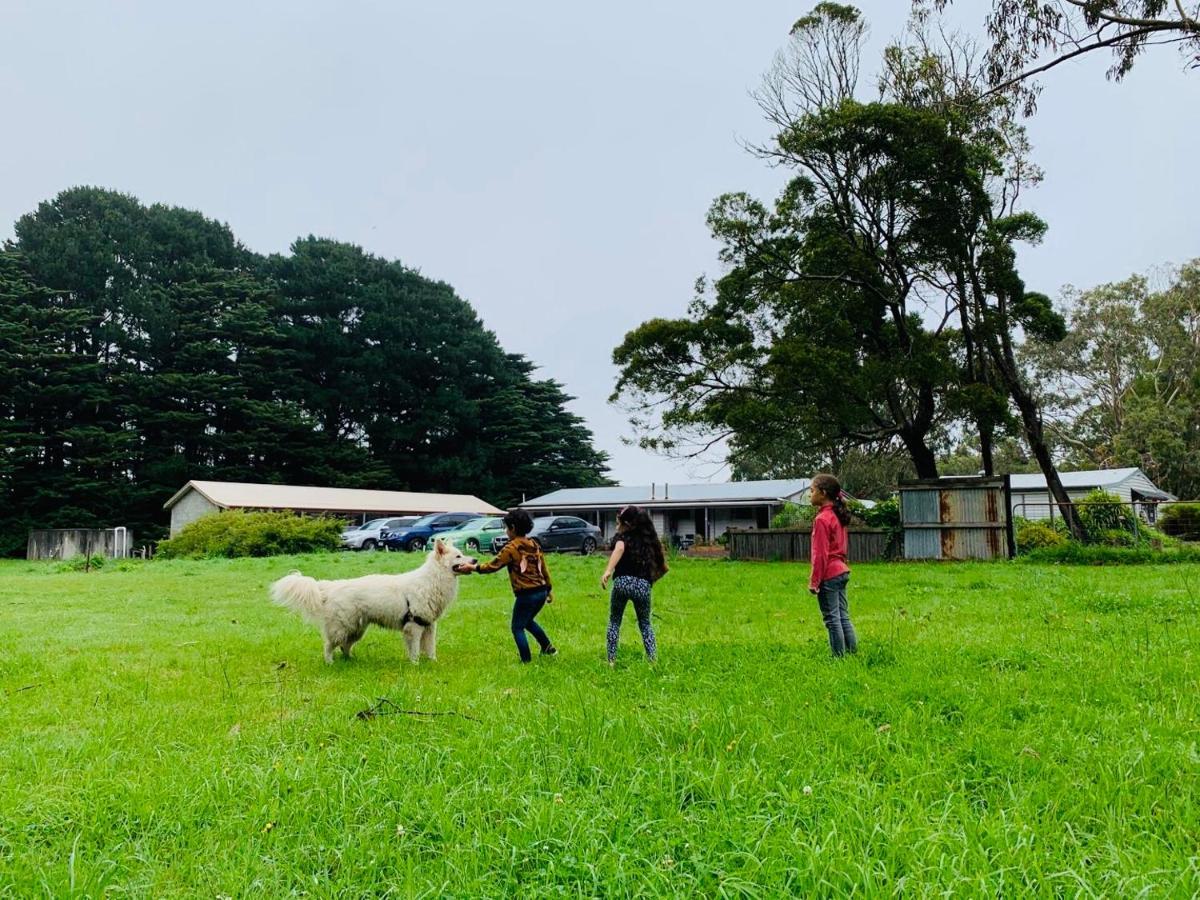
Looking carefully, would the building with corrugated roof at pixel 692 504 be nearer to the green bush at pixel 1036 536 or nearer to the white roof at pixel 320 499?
the white roof at pixel 320 499

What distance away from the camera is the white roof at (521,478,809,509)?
1763 inches

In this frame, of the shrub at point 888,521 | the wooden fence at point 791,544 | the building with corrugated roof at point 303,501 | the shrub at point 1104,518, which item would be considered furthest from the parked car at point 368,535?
the shrub at point 1104,518

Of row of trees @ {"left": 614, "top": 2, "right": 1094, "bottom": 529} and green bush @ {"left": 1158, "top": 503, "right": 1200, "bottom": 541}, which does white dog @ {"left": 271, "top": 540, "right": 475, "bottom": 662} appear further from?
green bush @ {"left": 1158, "top": 503, "right": 1200, "bottom": 541}

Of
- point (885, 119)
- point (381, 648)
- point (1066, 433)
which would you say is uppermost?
point (885, 119)

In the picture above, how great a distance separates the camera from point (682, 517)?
1925 inches

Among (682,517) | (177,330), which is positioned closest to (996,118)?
(682,517)

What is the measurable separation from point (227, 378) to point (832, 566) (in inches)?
1963

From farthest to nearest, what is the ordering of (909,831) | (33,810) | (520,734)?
(520,734) < (33,810) < (909,831)

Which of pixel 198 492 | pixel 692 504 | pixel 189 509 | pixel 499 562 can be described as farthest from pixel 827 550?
pixel 189 509

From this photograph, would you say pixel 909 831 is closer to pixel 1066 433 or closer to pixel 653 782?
pixel 653 782

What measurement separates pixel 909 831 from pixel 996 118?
78.9ft

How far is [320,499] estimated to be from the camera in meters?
44.4

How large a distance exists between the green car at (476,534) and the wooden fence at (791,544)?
10.1 metres

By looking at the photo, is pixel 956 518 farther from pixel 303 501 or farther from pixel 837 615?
pixel 303 501
